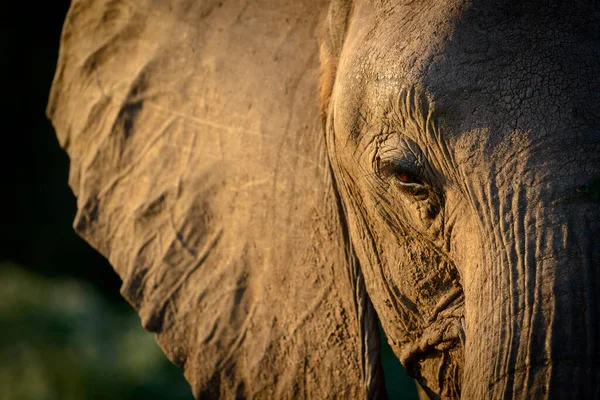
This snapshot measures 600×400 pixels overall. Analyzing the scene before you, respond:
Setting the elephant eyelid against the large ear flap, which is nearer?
the elephant eyelid

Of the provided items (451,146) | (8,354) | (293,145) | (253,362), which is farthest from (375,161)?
(8,354)

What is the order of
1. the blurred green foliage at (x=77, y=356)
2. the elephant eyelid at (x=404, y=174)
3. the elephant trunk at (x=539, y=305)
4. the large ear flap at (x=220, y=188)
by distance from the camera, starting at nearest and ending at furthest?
the elephant trunk at (x=539, y=305) → the elephant eyelid at (x=404, y=174) → the large ear flap at (x=220, y=188) → the blurred green foliage at (x=77, y=356)

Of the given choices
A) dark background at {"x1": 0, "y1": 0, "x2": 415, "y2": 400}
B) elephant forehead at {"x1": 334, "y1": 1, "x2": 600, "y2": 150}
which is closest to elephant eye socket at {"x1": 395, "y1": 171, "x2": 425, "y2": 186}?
elephant forehead at {"x1": 334, "y1": 1, "x2": 600, "y2": 150}

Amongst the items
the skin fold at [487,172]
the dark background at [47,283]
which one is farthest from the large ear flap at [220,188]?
the dark background at [47,283]

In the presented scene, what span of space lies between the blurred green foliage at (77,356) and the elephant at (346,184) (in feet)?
6.50

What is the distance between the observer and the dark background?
3.74m

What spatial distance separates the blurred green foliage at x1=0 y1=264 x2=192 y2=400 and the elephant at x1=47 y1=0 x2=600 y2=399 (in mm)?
1980

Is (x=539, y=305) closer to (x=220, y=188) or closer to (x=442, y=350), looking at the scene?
(x=442, y=350)

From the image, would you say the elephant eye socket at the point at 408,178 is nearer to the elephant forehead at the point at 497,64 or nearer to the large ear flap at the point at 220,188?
the elephant forehead at the point at 497,64

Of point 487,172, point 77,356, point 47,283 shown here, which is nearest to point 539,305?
point 487,172

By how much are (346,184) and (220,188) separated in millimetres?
329

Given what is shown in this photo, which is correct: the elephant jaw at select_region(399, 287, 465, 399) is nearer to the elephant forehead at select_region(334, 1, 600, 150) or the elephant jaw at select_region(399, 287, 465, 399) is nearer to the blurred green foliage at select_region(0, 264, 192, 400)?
the elephant forehead at select_region(334, 1, 600, 150)

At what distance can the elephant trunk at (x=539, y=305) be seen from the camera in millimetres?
1046

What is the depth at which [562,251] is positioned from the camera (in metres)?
1.07
